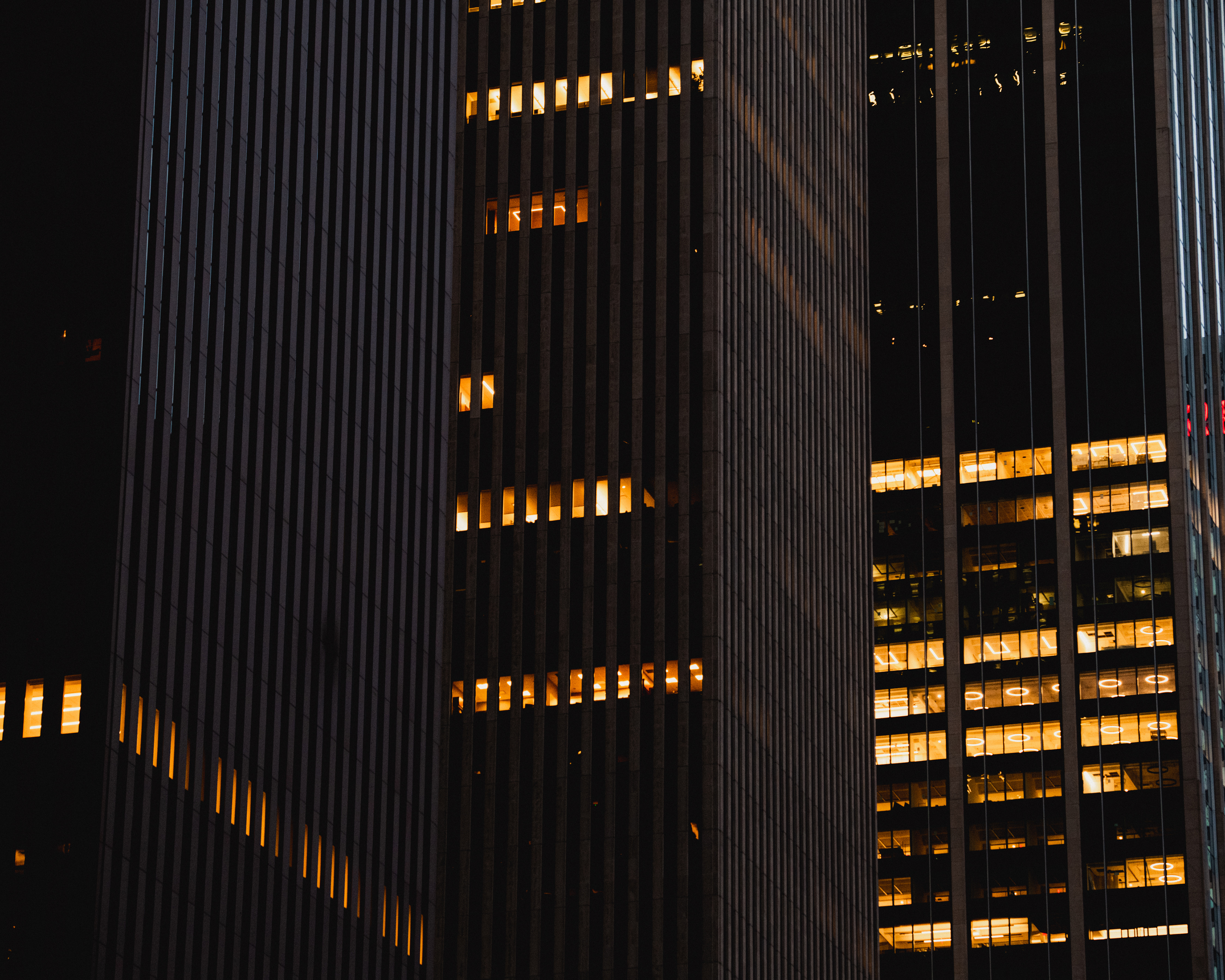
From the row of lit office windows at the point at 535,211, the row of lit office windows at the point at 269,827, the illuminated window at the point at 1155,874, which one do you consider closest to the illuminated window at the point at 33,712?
the row of lit office windows at the point at 269,827

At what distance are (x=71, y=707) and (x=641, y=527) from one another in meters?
60.7

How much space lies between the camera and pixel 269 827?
87.1 metres

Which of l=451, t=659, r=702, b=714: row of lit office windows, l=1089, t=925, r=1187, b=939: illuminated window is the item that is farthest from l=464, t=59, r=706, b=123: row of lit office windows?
l=1089, t=925, r=1187, b=939: illuminated window

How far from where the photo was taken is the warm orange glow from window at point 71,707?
77.9m

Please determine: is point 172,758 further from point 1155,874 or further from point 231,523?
point 1155,874

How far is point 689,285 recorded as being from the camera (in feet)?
455

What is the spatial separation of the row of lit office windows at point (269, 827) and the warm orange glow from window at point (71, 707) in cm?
136

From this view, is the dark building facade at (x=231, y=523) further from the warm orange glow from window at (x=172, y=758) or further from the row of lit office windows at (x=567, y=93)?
the row of lit office windows at (x=567, y=93)

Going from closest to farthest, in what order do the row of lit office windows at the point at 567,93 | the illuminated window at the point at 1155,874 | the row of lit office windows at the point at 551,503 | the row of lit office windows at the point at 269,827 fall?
the row of lit office windows at the point at 269,827 → the row of lit office windows at the point at 551,503 → the row of lit office windows at the point at 567,93 → the illuminated window at the point at 1155,874

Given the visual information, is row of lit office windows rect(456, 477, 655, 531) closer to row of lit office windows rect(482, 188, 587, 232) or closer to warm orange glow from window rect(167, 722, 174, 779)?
row of lit office windows rect(482, 188, 587, 232)

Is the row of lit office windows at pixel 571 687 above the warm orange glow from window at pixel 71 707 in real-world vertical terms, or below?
above

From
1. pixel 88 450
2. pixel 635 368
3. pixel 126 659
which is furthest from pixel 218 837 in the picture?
pixel 635 368

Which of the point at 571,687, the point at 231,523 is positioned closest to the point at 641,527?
the point at 571,687

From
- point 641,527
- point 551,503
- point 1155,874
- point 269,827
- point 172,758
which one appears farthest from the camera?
point 1155,874
